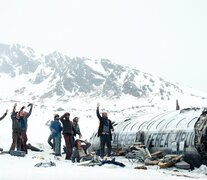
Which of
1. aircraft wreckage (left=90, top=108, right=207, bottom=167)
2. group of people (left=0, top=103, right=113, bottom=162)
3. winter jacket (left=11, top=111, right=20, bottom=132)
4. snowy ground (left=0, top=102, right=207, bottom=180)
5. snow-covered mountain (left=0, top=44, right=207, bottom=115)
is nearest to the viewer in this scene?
snowy ground (left=0, top=102, right=207, bottom=180)

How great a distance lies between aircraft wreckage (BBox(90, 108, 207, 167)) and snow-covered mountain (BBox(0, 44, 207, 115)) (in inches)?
2529

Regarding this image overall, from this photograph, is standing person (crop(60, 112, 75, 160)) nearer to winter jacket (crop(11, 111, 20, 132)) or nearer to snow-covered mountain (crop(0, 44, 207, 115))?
winter jacket (crop(11, 111, 20, 132))

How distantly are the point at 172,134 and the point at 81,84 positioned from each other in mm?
102578

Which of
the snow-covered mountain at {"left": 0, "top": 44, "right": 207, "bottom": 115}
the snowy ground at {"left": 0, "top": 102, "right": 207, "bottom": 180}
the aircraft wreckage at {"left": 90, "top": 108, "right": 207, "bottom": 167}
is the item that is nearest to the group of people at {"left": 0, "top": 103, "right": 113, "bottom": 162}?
the snowy ground at {"left": 0, "top": 102, "right": 207, "bottom": 180}

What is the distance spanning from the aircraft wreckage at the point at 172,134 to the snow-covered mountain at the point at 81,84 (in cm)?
6425

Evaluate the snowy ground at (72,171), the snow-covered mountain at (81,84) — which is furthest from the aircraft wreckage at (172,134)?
the snow-covered mountain at (81,84)

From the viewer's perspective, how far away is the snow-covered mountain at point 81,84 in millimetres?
97000

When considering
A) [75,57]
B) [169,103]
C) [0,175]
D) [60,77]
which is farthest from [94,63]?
[0,175]

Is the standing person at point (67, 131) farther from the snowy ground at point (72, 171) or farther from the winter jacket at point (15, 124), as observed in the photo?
the winter jacket at point (15, 124)

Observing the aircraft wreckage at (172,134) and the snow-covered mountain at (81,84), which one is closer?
the aircraft wreckage at (172,134)

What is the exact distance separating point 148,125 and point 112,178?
880cm

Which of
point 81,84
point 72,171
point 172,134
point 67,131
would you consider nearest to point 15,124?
point 67,131

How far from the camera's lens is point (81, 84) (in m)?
118

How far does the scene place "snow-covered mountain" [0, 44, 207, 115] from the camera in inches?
3819
